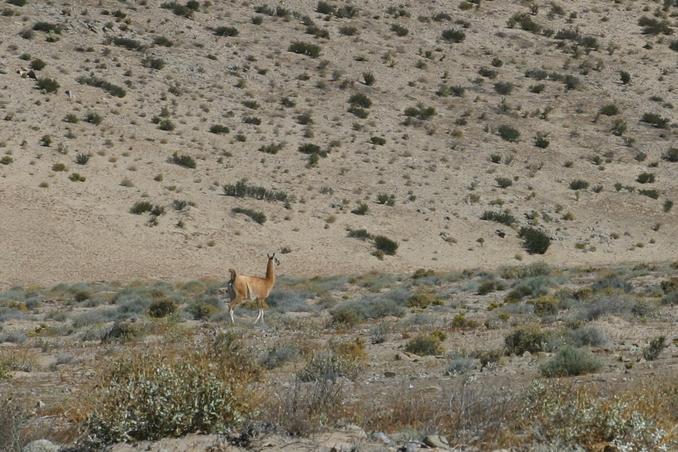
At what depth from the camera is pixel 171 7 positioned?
203 feet

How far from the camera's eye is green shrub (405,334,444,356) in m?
15.8

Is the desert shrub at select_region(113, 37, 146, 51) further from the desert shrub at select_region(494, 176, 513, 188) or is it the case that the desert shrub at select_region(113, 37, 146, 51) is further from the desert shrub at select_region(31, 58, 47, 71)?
the desert shrub at select_region(494, 176, 513, 188)

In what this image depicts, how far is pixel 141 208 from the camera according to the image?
141 feet

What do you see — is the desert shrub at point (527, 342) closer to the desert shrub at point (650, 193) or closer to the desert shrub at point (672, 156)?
the desert shrub at point (650, 193)

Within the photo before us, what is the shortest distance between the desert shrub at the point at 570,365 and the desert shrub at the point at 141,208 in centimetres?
3258

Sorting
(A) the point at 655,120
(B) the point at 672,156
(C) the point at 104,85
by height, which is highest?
(A) the point at 655,120

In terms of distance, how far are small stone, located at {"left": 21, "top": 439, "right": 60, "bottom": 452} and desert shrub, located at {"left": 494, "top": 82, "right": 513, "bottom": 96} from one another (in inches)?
2159

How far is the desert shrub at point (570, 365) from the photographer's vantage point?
492 inches

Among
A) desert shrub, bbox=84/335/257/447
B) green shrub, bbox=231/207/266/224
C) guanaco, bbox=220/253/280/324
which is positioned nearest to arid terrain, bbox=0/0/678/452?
desert shrub, bbox=84/335/257/447

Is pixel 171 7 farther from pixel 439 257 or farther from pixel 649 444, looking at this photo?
pixel 649 444

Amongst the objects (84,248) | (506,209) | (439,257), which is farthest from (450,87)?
(84,248)

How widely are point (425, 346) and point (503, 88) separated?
47.0 metres

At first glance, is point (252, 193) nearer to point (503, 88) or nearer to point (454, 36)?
point (503, 88)

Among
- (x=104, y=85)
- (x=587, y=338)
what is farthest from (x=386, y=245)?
(x=587, y=338)
